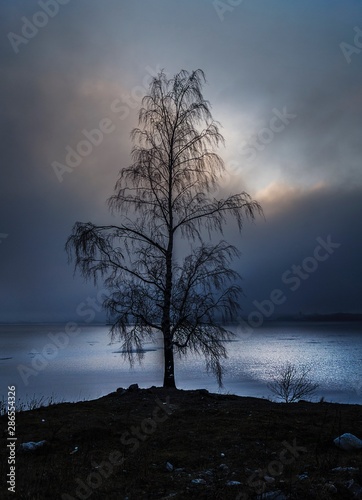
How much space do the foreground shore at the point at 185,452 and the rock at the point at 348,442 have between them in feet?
0.36

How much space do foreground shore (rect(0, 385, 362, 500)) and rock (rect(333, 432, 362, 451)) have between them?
4.4 inches

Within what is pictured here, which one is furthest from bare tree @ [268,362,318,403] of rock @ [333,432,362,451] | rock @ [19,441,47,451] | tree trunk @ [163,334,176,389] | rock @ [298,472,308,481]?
rock @ [19,441,47,451]

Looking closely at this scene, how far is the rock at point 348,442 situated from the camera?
8.90 metres

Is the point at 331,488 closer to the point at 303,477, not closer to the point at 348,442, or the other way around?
the point at 303,477

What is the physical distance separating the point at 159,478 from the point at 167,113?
1403cm

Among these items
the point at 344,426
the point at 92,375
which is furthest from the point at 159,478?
the point at 92,375

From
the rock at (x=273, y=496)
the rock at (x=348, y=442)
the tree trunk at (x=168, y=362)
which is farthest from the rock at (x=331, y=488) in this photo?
the tree trunk at (x=168, y=362)

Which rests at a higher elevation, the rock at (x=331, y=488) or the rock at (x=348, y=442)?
the rock at (x=331, y=488)

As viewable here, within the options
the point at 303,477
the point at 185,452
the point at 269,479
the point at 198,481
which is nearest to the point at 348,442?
the point at 303,477

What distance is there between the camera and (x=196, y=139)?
57.7ft

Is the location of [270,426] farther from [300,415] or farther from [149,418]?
[149,418]

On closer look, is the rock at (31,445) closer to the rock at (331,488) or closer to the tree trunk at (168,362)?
the rock at (331,488)

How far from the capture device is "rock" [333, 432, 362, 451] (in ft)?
29.2

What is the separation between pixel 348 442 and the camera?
8.98 meters
